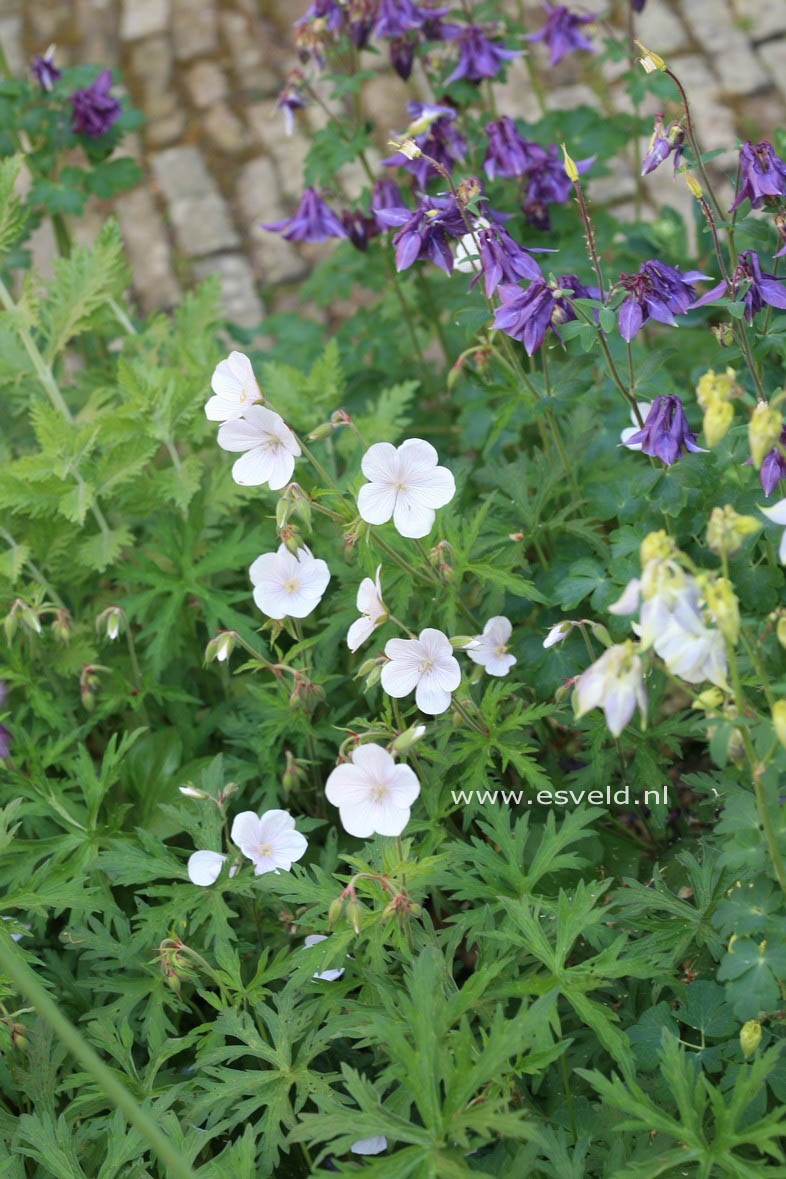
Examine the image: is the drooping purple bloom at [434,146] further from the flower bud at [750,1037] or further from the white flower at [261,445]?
the flower bud at [750,1037]

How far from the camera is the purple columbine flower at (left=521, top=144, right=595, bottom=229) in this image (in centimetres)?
318

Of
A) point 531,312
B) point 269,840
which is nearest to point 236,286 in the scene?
point 531,312

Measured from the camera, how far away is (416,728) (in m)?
1.81

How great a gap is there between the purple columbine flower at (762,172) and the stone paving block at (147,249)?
344cm

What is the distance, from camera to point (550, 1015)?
1776 mm

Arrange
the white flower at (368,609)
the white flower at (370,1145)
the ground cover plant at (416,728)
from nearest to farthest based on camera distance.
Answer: the ground cover plant at (416,728) → the white flower at (370,1145) → the white flower at (368,609)

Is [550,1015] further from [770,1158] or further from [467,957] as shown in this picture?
[467,957]

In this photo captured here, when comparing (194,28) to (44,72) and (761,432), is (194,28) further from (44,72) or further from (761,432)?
(761,432)

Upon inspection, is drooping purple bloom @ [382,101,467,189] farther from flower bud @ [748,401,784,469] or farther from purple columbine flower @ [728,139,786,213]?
flower bud @ [748,401,784,469]

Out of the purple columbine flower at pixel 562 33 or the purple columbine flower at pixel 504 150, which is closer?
the purple columbine flower at pixel 504 150

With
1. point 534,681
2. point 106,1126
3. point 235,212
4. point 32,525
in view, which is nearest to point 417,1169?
point 106,1126

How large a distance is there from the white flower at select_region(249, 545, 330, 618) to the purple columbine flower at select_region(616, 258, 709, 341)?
0.72 metres

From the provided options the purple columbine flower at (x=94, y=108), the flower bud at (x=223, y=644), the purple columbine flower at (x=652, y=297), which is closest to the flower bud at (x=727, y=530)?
the purple columbine flower at (x=652, y=297)

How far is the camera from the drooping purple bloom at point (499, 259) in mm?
2225
